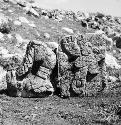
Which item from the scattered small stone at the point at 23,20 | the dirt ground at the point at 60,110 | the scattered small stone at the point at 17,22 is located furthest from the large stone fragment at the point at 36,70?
the scattered small stone at the point at 23,20

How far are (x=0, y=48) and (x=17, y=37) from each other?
339cm

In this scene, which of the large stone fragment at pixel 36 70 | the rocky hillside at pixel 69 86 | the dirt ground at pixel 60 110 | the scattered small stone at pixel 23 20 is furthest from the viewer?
the scattered small stone at pixel 23 20

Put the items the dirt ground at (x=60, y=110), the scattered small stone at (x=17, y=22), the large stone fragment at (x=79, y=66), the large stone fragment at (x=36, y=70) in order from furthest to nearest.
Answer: the scattered small stone at (x=17, y=22), the large stone fragment at (x=79, y=66), the large stone fragment at (x=36, y=70), the dirt ground at (x=60, y=110)

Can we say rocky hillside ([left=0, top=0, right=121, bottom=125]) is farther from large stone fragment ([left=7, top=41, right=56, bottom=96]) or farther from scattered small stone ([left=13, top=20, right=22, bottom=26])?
scattered small stone ([left=13, top=20, right=22, bottom=26])

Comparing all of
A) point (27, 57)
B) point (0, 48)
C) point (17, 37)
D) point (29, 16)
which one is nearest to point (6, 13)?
point (29, 16)

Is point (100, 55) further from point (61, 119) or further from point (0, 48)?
point (0, 48)

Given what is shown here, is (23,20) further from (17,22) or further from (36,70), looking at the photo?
(36,70)

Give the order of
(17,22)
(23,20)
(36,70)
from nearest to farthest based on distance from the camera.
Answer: (36,70), (17,22), (23,20)

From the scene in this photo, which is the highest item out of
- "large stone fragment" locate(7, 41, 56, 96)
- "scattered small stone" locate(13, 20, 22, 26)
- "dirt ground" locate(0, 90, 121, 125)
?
"scattered small stone" locate(13, 20, 22, 26)

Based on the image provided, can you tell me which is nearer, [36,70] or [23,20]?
[36,70]

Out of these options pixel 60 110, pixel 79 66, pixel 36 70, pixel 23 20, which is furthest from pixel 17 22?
pixel 60 110

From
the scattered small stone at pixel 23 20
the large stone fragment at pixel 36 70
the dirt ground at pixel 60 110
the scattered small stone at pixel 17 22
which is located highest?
the scattered small stone at pixel 23 20

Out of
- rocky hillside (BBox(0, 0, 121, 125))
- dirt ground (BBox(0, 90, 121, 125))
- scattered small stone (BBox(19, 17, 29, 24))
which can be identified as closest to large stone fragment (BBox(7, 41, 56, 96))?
rocky hillside (BBox(0, 0, 121, 125))

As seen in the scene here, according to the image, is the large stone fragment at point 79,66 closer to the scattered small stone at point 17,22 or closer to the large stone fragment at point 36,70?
the large stone fragment at point 36,70
